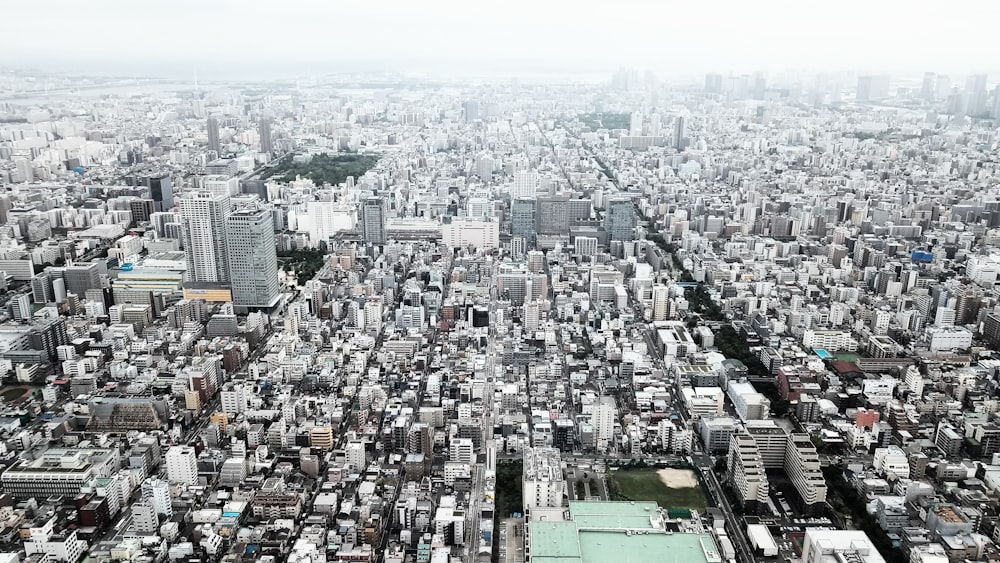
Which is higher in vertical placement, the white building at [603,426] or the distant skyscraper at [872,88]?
the distant skyscraper at [872,88]

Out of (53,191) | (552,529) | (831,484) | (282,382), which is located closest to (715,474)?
(831,484)

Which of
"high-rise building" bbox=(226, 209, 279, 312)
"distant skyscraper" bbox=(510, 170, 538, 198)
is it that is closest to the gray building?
"high-rise building" bbox=(226, 209, 279, 312)

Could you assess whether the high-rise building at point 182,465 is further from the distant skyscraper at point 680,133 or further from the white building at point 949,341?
the distant skyscraper at point 680,133

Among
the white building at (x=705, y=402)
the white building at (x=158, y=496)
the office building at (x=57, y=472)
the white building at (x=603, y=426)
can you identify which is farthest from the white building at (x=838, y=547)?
the office building at (x=57, y=472)

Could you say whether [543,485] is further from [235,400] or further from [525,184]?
[525,184]

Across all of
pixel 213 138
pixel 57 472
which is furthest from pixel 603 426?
pixel 213 138

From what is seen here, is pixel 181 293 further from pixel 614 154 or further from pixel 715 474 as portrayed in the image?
pixel 614 154
